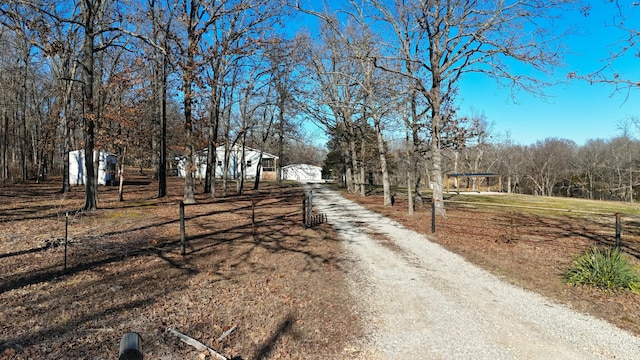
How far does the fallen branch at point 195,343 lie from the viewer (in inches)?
133

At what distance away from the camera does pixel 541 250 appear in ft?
27.2

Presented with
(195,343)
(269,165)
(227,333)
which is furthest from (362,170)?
(269,165)

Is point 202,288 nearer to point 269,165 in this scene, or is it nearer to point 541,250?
point 541,250

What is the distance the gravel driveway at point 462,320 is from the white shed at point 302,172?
183ft

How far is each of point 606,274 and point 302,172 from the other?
5849cm

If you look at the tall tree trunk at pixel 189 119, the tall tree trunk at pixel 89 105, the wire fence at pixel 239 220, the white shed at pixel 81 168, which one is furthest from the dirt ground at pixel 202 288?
the white shed at pixel 81 168

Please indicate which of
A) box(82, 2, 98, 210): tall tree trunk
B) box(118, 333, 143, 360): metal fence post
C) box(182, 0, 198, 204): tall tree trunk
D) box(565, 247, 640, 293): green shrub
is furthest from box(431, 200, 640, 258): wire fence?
box(82, 2, 98, 210): tall tree trunk

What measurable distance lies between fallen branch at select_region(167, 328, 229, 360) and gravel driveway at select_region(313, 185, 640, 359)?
4.78ft

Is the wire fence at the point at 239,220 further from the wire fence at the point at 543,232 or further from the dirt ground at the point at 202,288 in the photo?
the wire fence at the point at 543,232

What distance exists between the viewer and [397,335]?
3.91m

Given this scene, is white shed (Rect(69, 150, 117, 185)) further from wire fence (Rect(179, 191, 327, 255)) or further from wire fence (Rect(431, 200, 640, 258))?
wire fence (Rect(431, 200, 640, 258))

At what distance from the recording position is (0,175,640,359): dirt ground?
3688mm

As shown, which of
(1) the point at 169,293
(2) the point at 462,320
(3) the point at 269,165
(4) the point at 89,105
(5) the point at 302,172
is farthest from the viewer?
(5) the point at 302,172

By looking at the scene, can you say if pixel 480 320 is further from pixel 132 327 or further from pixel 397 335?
pixel 132 327
